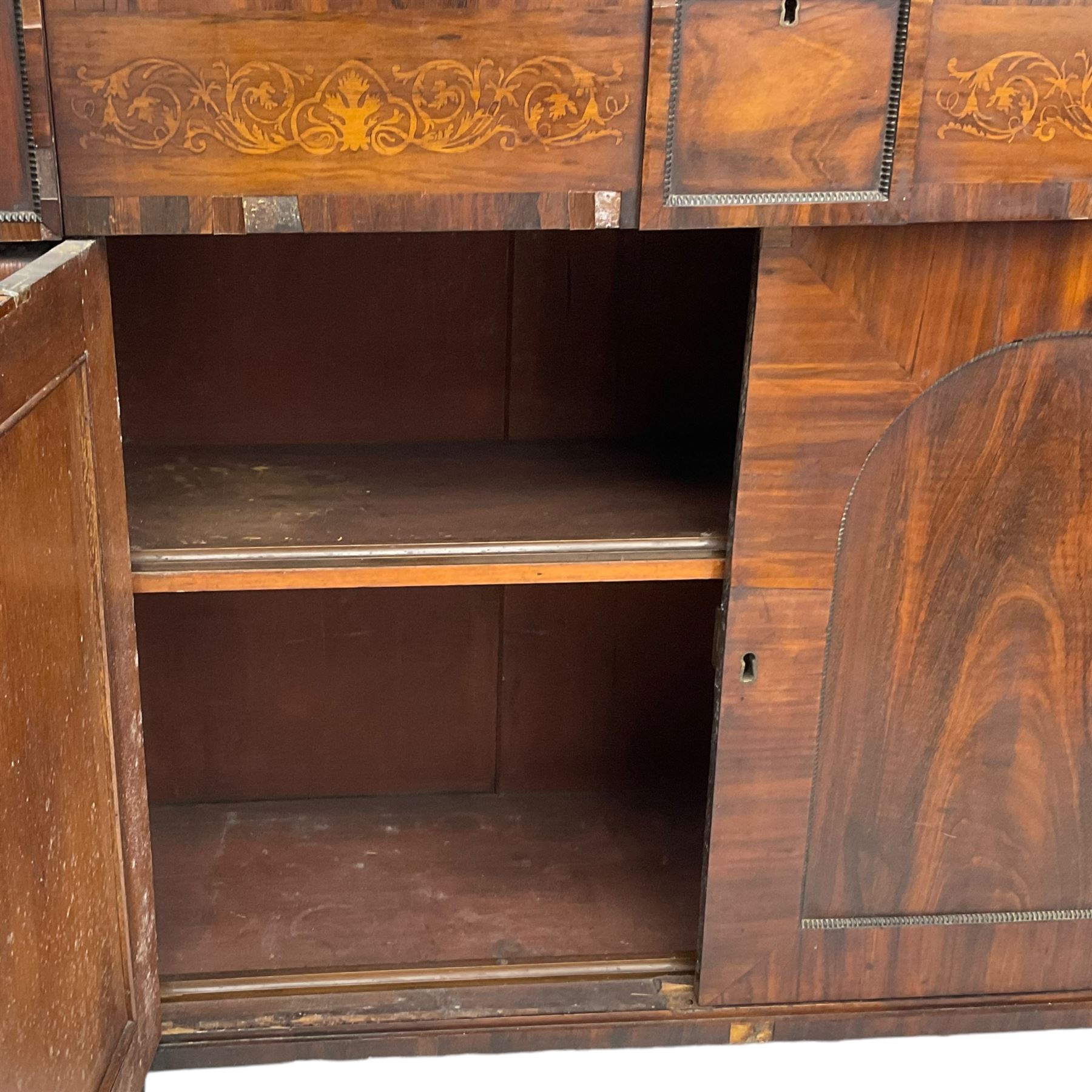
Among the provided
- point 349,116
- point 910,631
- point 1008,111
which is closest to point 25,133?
point 349,116

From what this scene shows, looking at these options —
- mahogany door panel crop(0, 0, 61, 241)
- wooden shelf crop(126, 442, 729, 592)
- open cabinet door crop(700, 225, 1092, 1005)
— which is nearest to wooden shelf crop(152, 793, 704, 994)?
open cabinet door crop(700, 225, 1092, 1005)

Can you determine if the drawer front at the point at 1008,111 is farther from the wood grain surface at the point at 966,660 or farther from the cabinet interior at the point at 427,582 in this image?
the cabinet interior at the point at 427,582

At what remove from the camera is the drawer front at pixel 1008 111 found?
40.3 inches

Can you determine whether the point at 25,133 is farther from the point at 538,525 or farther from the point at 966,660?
the point at 966,660

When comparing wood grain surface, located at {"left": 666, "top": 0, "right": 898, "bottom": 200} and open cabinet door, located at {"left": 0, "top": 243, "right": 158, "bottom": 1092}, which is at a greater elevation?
wood grain surface, located at {"left": 666, "top": 0, "right": 898, "bottom": 200}

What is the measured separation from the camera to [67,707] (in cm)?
99

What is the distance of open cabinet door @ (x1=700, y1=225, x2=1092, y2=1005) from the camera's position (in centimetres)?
115

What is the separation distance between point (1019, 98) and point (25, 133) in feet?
2.45

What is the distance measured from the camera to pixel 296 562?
1213 millimetres

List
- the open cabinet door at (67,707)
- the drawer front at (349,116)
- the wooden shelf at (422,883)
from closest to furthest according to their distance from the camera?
1. the open cabinet door at (67,707)
2. the drawer front at (349,116)
3. the wooden shelf at (422,883)

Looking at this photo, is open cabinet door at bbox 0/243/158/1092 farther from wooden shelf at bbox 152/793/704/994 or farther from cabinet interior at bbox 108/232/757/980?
wooden shelf at bbox 152/793/704/994

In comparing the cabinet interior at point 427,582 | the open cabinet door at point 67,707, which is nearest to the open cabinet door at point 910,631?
the cabinet interior at point 427,582

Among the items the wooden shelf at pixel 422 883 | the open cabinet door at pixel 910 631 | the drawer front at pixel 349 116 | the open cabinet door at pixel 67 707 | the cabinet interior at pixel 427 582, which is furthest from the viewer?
the wooden shelf at pixel 422 883

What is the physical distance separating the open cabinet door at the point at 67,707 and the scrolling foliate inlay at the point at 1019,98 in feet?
2.20
